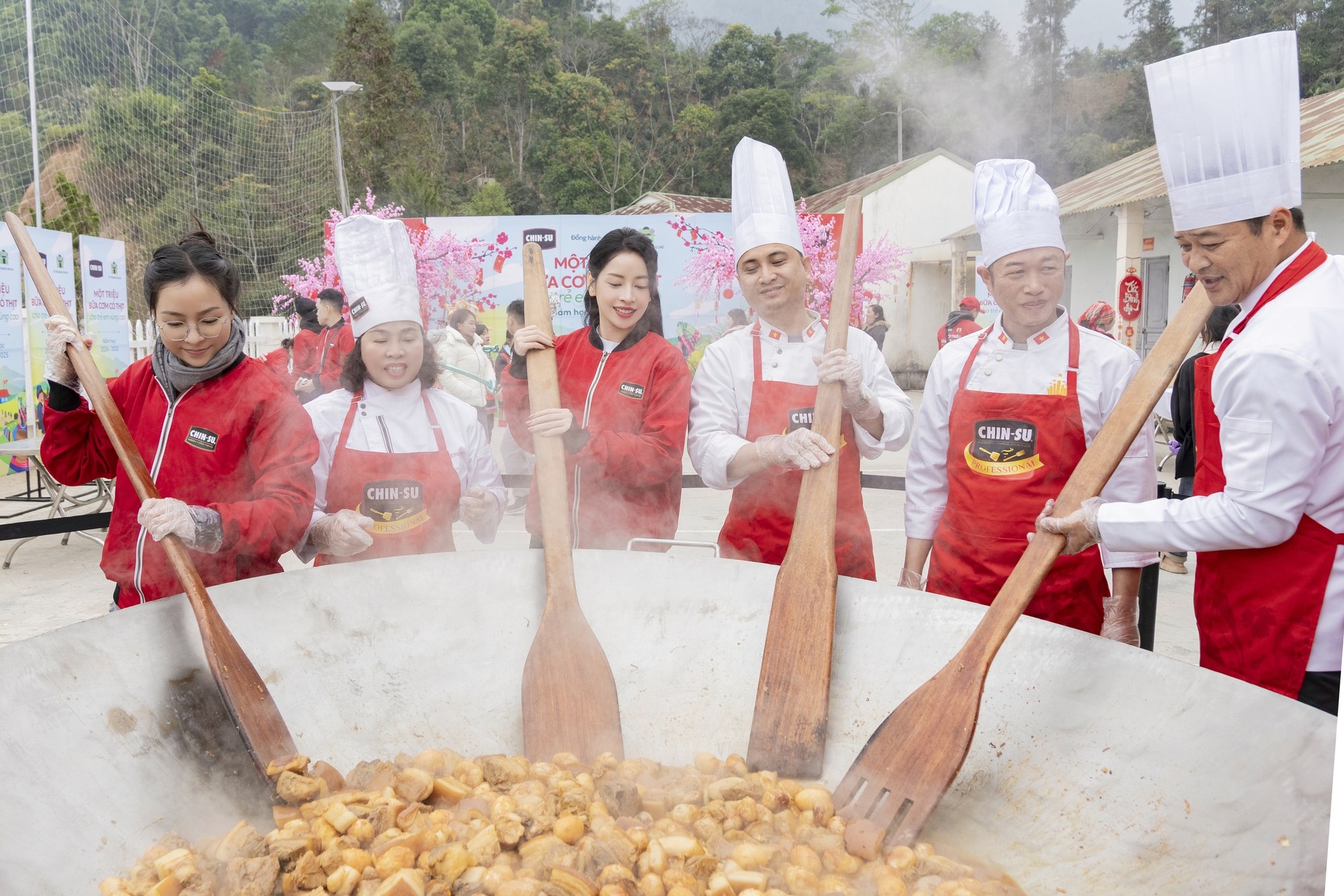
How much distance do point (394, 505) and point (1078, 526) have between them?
4.95 feet

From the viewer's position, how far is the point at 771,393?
2.16 metres

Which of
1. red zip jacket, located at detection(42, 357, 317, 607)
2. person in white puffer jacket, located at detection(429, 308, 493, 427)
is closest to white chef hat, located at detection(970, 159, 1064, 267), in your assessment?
red zip jacket, located at detection(42, 357, 317, 607)

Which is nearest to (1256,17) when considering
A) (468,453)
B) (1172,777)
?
(1172,777)

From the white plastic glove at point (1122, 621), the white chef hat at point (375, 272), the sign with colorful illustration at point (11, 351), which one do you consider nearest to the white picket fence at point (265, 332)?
the sign with colorful illustration at point (11, 351)

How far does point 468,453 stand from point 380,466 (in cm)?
23

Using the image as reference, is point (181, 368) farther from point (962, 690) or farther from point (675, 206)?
point (675, 206)

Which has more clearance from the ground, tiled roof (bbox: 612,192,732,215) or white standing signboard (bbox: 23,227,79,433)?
tiled roof (bbox: 612,192,732,215)

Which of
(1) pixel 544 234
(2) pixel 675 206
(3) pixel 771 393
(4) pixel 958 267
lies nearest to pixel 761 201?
(3) pixel 771 393

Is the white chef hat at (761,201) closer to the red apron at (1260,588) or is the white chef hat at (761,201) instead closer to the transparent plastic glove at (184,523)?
the red apron at (1260,588)

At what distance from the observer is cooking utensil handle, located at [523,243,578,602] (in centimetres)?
184

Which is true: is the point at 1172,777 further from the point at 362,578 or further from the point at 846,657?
the point at 362,578

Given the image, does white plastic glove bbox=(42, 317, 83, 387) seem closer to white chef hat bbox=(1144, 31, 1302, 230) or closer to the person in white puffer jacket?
white chef hat bbox=(1144, 31, 1302, 230)

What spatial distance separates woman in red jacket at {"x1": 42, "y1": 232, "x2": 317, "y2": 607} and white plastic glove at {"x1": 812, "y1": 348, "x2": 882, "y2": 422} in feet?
3.65

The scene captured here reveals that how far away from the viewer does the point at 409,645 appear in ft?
5.92
